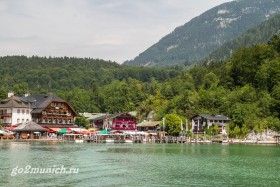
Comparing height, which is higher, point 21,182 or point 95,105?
Result: point 95,105

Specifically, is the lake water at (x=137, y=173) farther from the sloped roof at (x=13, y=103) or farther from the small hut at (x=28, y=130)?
the sloped roof at (x=13, y=103)

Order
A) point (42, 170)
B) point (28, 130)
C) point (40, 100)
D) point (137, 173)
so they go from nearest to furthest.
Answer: point (42, 170)
point (137, 173)
point (28, 130)
point (40, 100)

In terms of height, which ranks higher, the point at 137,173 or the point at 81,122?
the point at 81,122

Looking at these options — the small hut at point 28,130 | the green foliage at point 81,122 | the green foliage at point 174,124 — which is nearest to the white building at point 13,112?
the small hut at point 28,130

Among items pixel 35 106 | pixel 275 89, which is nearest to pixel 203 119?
pixel 275 89

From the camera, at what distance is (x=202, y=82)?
457 ft

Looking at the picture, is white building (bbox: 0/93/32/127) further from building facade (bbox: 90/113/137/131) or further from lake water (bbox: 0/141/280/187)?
lake water (bbox: 0/141/280/187)

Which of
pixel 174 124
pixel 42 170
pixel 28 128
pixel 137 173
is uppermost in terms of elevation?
pixel 174 124

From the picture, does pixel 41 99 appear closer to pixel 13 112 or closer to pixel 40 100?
pixel 40 100

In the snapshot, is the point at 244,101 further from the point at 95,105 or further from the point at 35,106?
the point at 95,105

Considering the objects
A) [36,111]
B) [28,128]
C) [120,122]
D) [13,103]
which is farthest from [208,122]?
[13,103]

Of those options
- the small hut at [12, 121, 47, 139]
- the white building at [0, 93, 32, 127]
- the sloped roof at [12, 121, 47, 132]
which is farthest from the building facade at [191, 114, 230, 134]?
the white building at [0, 93, 32, 127]

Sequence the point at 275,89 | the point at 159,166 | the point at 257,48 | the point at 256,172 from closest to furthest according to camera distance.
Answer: the point at 256,172 → the point at 159,166 → the point at 275,89 → the point at 257,48

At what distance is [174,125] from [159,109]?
22593mm
